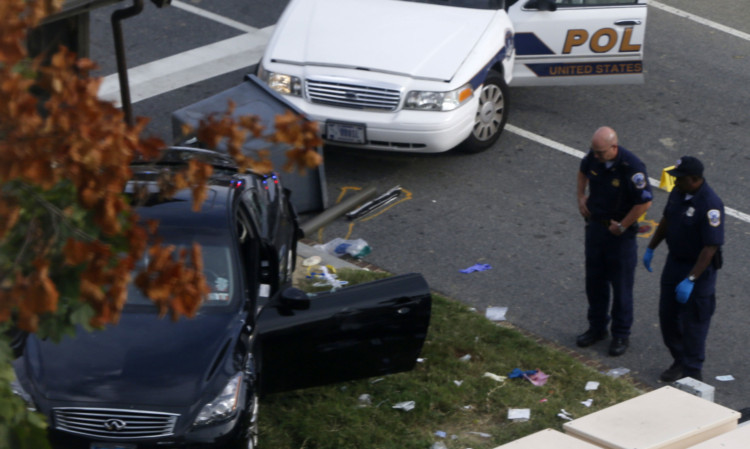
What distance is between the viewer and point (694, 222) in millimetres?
7328

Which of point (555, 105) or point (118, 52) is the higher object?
point (118, 52)

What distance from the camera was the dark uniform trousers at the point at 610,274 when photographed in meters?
7.81

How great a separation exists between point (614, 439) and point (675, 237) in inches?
118

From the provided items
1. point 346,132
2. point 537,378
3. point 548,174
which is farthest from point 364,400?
point 548,174

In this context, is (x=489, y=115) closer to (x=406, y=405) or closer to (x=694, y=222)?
(x=694, y=222)

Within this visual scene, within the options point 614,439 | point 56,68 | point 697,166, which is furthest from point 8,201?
point 697,166

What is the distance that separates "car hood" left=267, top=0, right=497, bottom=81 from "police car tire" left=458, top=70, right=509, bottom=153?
0.51 meters

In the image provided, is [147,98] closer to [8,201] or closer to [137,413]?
[137,413]

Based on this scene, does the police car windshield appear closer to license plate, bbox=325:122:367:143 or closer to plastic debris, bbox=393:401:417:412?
license plate, bbox=325:122:367:143

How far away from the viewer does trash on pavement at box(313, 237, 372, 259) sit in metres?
9.30

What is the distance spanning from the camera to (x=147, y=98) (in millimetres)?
11898

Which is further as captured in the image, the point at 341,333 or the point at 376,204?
the point at 376,204

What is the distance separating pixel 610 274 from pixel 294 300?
2567 mm

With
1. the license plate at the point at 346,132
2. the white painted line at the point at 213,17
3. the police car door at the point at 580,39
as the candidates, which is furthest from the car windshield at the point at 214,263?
the white painted line at the point at 213,17
